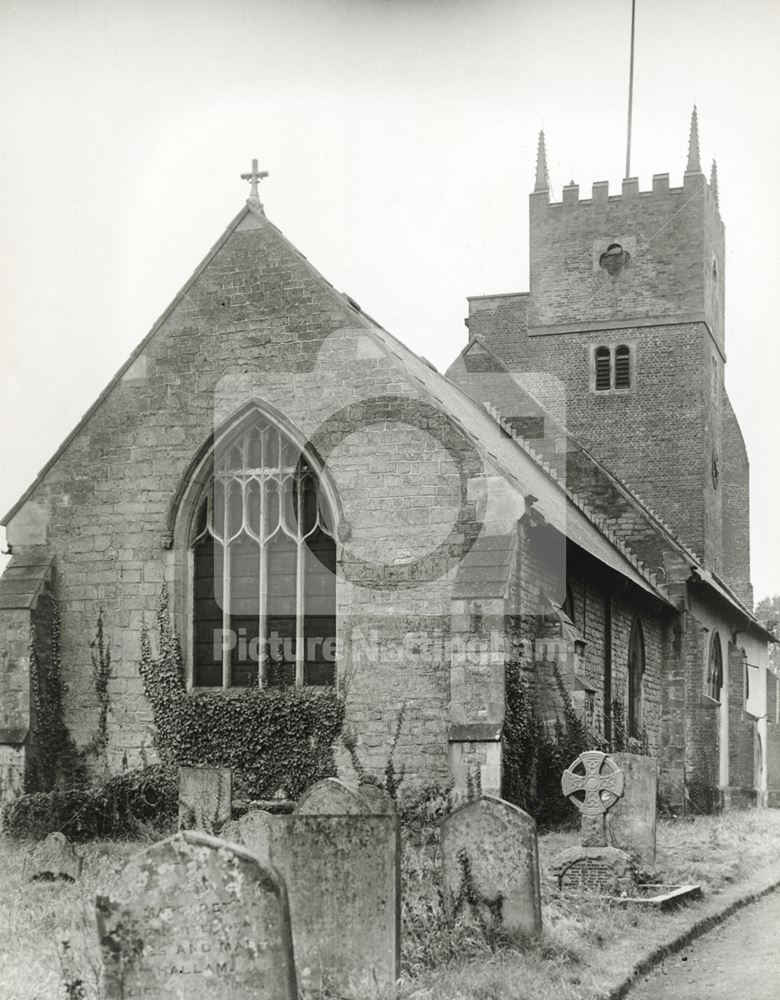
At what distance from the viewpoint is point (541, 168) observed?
32.9m

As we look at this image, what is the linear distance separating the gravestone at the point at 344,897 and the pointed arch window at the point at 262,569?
9.18 m

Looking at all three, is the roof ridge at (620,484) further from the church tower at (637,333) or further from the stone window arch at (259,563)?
the stone window arch at (259,563)

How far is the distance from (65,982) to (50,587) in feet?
38.0

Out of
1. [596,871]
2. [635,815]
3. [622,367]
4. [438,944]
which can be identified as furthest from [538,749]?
[622,367]

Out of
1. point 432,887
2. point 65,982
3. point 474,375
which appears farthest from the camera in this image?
point 474,375

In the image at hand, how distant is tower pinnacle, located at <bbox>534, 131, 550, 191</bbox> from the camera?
106 feet

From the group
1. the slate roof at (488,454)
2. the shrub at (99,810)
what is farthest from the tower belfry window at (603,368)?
the shrub at (99,810)

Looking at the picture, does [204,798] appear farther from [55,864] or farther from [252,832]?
[252,832]

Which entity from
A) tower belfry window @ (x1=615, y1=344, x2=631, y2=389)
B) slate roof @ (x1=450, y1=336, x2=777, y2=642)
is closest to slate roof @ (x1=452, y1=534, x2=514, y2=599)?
slate roof @ (x1=450, y1=336, x2=777, y2=642)

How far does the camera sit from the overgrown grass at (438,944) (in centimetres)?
761

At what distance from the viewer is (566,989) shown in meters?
7.83

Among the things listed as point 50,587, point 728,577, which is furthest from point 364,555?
point 728,577

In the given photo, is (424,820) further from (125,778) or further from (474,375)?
(474,375)

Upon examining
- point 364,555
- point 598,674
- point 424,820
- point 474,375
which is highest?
point 474,375
